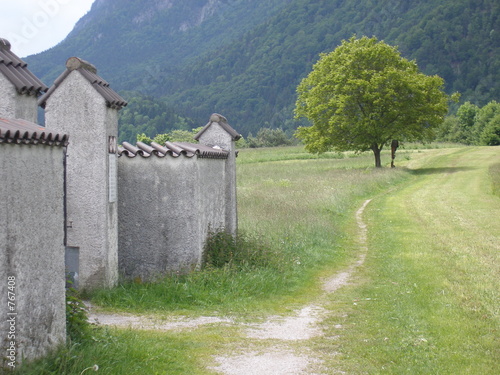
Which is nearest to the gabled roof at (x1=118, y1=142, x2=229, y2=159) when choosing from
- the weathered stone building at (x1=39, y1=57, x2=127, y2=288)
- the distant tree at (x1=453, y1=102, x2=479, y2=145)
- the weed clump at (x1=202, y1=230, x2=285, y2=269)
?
the weathered stone building at (x1=39, y1=57, x2=127, y2=288)

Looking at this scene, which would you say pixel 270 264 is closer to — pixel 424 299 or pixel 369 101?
pixel 424 299

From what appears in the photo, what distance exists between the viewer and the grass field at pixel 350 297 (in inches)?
252

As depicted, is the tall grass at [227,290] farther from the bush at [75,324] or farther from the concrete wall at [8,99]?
the concrete wall at [8,99]

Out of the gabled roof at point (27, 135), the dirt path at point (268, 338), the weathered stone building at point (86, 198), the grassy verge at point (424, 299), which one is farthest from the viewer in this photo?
the grassy verge at point (424, 299)

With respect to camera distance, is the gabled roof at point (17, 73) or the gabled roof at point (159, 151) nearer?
the gabled roof at point (17, 73)

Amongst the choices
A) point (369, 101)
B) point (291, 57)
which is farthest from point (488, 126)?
point (291, 57)

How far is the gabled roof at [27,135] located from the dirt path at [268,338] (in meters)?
2.22

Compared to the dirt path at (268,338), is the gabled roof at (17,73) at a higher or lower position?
higher

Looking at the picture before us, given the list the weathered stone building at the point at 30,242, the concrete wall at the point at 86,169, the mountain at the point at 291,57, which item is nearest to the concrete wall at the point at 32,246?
the weathered stone building at the point at 30,242

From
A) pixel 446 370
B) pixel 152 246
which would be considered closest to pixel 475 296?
pixel 446 370

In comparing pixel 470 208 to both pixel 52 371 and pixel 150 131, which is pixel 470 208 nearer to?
pixel 52 371

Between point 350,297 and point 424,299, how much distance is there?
117 cm

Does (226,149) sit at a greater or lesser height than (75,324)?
greater

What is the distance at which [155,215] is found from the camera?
991 centimetres
